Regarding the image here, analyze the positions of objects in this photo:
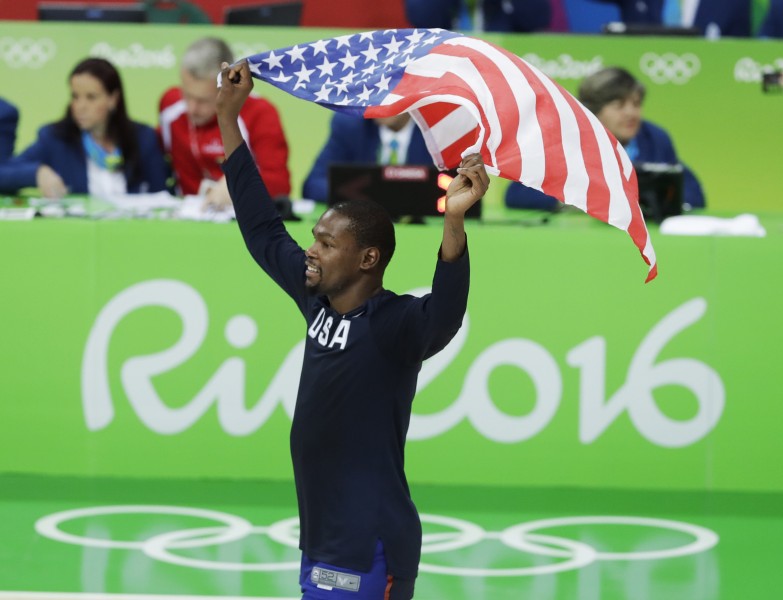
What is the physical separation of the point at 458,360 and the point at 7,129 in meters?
3.90

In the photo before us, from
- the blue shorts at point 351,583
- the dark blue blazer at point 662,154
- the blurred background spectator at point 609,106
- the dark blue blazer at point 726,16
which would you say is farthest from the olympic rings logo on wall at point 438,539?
the dark blue blazer at point 726,16

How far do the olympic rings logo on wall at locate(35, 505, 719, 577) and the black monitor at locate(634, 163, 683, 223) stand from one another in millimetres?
1789

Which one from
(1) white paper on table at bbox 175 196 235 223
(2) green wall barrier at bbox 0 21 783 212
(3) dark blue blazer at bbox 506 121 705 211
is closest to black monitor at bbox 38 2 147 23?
(2) green wall barrier at bbox 0 21 783 212

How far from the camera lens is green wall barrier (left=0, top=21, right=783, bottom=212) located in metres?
10.5

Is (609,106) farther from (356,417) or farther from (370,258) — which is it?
(356,417)

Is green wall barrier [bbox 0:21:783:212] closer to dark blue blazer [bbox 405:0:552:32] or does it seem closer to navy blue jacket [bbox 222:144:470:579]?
dark blue blazer [bbox 405:0:552:32]

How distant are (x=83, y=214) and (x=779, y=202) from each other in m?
5.56

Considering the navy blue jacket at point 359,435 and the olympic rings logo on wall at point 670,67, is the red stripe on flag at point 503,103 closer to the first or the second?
the navy blue jacket at point 359,435

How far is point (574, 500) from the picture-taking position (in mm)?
7160

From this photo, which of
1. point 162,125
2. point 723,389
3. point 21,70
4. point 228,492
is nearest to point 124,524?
point 228,492

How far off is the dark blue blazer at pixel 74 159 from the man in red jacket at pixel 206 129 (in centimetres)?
21

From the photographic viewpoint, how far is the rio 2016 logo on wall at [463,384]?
723cm

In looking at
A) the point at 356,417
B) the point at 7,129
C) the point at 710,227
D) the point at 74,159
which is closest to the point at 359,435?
the point at 356,417

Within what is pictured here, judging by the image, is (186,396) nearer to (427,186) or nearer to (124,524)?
(124,524)
